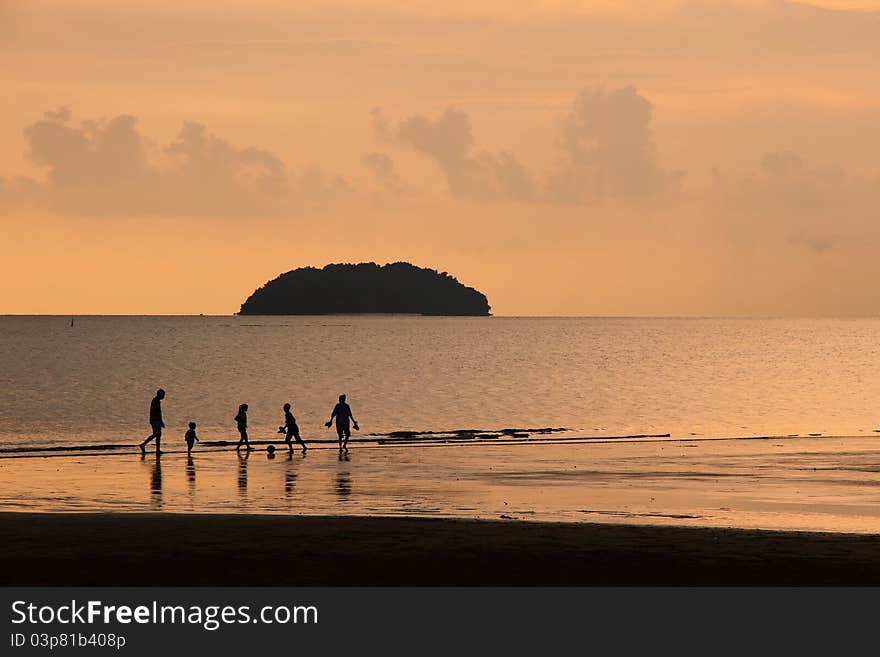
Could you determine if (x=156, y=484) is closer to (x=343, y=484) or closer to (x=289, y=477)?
(x=289, y=477)

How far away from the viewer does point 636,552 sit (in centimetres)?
2131

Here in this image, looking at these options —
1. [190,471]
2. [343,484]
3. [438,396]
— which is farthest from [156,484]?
[438,396]

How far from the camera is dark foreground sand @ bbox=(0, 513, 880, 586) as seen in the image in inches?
744

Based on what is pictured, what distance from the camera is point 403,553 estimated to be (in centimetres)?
2112

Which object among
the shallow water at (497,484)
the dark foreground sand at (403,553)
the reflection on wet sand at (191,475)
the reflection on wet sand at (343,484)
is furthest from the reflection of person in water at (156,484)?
the dark foreground sand at (403,553)

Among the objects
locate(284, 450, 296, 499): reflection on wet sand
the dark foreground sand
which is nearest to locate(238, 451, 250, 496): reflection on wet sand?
locate(284, 450, 296, 499): reflection on wet sand

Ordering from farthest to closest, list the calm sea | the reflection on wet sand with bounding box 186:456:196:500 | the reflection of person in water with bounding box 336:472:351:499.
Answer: the calm sea, the reflection on wet sand with bounding box 186:456:196:500, the reflection of person in water with bounding box 336:472:351:499

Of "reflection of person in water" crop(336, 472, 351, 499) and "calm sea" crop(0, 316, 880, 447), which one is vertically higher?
"calm sea" crop(0, 316, 880, 447)

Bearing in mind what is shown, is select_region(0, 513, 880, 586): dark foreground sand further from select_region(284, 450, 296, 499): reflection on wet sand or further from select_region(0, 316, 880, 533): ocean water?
select_region(284, 450, 296, 499): reflection on wet sand

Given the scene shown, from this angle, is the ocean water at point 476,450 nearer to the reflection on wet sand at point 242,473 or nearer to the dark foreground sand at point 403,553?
the reflection on wet sand at point 242,473

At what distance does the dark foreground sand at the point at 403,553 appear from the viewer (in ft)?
62.0

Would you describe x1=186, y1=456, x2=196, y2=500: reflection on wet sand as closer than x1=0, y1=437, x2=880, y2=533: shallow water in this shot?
No

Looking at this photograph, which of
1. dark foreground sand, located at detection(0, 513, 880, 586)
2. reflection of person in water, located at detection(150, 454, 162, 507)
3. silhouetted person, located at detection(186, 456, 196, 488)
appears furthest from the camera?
silhouetted person, located at detection(186, 456, 196, 488)
